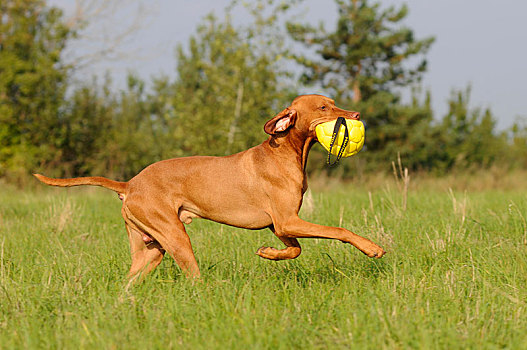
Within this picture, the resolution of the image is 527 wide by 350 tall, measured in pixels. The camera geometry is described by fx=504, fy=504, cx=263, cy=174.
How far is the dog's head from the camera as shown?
171 inches

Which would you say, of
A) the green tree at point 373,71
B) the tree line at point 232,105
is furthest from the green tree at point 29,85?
the green tree at point 373,71

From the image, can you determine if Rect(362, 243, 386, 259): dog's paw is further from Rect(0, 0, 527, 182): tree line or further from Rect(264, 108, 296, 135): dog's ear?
Rect(0, 0, 527, 182): tree line

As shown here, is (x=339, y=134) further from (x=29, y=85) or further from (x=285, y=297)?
(x=29, y=85)

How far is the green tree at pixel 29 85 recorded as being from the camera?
18.2 m

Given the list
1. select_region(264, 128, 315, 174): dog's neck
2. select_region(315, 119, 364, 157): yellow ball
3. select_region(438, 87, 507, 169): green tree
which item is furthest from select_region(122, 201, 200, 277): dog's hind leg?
select_region(438, 87, 507, 169): green tree

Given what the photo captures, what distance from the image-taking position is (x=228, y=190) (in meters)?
4.52

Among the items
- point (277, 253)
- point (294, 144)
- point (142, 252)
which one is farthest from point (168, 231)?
point (294, 144)

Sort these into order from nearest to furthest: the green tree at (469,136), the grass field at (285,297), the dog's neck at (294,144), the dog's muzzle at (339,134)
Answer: the grass field at (285,297), the dog's muzzle at (339,134), the dog's neck at (294,144), the green tree at (469,136)

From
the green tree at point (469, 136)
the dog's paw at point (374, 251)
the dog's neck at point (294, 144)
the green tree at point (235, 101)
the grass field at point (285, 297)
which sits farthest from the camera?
the green tree at point (469, 136)

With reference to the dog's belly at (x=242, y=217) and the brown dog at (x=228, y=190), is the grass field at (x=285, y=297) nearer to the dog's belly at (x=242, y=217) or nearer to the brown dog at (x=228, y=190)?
the brown dog at (x=228, y=190)

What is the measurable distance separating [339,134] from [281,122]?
1.70 feet

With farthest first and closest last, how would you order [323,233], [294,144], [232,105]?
[232,105] < [294,144] < [323,233]

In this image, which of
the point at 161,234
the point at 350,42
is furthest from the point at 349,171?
the point at 161,234

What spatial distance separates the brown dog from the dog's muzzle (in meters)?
0.09
